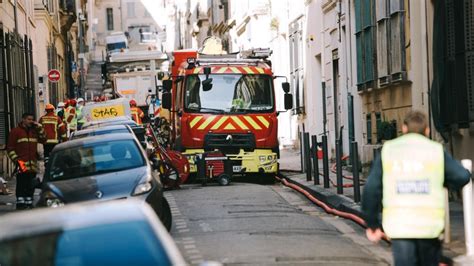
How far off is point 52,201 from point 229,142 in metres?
11.1

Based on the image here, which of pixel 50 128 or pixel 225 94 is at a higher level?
pixel 225 94

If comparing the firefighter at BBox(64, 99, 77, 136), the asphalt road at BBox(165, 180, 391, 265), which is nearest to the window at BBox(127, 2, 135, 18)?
the firefighter at BBox(64, 99, 77, 136)

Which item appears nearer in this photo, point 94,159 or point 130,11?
point 94,159

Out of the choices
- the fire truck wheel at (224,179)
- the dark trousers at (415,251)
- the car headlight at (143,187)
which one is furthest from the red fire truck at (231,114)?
the dark trousers at (415,251)

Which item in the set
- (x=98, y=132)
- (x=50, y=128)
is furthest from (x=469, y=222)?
Result: (x=50, y=128)

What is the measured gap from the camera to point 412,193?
29.0ft

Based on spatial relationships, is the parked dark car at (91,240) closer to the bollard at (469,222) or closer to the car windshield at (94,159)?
the bollard at (469,222)

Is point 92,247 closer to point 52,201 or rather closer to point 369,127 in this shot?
point 52,201

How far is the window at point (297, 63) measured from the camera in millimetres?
35750

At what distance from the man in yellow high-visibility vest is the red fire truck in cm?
1611

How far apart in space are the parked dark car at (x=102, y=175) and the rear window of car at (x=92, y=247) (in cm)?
740

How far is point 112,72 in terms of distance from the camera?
165 feet

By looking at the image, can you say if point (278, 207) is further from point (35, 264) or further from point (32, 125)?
point (35, 264)

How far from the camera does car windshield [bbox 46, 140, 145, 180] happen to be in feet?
51.7
